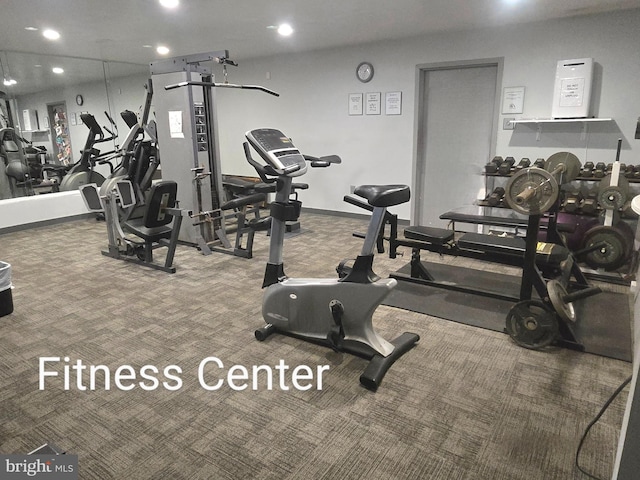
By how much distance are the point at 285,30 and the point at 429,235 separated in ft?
10.0

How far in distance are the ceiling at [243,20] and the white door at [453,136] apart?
0.60 meters

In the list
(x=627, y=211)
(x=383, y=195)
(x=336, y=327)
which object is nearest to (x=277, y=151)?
(x=383, y=195)

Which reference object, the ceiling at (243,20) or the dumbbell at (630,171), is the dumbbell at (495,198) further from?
the ceiling at (243,20)

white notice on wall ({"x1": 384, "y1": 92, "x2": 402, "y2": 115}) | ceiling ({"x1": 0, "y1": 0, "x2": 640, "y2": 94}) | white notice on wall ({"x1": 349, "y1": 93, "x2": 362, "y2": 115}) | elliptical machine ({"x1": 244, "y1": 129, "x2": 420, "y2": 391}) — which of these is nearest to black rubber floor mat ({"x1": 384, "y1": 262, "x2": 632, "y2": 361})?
elliptical machine ({"x1": 244, "y1": 129, "x2": 420, "y2": 391})

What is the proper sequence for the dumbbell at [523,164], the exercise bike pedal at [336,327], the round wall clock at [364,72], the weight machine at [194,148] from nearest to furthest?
the exercise bike pedal at [336,327] → the weight machine at [194,148] → the dumbbell at [523,164] → the round wall clock at [364,72]

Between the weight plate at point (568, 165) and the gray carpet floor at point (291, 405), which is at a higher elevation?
the weight plate at point (568, 165)

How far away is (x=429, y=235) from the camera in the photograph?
335 cm

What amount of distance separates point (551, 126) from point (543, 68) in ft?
2.08

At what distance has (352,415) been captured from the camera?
80.8 inches

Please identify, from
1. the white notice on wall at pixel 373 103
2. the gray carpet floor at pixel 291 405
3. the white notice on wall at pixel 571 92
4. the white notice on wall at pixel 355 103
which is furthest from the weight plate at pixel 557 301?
the white notice on wall at pixel 355 103

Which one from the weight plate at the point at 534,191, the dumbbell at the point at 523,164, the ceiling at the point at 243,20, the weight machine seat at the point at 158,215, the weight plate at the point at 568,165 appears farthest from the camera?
the dumbbell at the point at 523,164

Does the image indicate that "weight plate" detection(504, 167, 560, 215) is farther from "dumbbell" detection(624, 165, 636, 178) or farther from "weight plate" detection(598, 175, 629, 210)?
"dumbbell" detection(624, 165, 636, 178)

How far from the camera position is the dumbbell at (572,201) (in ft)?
13.7

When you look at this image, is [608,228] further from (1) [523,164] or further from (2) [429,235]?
(2) [429,235]
